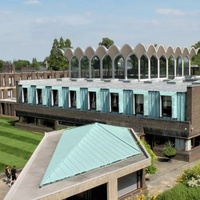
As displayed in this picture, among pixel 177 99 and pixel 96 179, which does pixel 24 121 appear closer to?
pixel 177 99

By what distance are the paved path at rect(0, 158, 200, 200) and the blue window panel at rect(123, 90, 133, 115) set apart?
18.9 feet

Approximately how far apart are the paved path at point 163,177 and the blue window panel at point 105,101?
7950mm

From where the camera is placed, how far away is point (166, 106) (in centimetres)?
3142

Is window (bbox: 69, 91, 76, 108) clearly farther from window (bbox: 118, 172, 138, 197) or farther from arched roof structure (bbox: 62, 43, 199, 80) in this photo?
window (bbox: 118, 172, 138, 197)

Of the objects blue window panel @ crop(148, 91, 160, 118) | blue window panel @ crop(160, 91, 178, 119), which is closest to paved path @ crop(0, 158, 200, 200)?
blue window panel @ crop(160, 91, 178, 119)

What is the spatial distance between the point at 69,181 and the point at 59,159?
1949 millimetres

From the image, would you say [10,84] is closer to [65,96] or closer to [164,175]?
[65,96]

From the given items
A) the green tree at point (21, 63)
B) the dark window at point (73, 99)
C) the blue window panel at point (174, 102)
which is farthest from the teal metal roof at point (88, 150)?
the green tree at point (21, 63)

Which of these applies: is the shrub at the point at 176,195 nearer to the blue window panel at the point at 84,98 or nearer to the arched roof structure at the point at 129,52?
the blue window panel at the point at 84,98

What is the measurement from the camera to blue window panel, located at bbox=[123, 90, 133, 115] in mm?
33594

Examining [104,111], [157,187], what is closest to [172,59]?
[104,111]

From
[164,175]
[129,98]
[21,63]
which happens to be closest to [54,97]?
[129,98]

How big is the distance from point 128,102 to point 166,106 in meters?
4.06

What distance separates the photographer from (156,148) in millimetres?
32125
